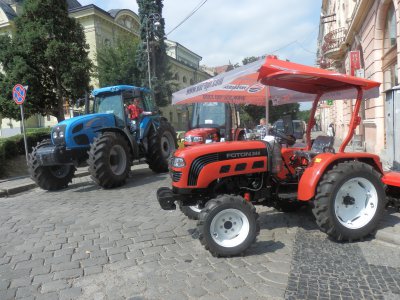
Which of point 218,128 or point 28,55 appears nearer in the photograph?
point 218,128

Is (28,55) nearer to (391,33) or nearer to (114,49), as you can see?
(114,49)

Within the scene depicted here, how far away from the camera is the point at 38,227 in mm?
5910

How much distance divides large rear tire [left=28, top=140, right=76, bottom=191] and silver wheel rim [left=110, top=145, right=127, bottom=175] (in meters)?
1.18

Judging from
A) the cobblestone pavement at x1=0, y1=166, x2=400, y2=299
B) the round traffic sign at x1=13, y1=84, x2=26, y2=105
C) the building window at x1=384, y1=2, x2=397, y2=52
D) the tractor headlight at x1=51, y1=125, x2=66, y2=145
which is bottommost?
the cobblestone pavement at x1=0, y1=166, x2=400, y2=299

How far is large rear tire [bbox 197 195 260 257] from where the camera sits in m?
4.17

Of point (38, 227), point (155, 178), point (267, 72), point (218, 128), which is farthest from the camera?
point (218, 128)

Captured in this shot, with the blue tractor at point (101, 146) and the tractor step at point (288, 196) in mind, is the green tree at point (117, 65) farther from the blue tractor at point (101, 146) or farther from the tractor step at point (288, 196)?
the tractor step at point (288, 196)

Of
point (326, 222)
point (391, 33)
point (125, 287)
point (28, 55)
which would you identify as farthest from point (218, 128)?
point (28, 55)

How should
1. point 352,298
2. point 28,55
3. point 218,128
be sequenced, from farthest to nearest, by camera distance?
1. point 28,55
2. point 218,128
3. point 352,298

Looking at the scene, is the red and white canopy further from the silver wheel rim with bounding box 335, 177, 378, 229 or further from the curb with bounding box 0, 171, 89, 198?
the curb with bounding box 0, 171, 89, 198

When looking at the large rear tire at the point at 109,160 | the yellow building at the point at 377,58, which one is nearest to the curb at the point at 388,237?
the yellow building at the point at 377,58

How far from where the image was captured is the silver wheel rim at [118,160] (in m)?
9.23

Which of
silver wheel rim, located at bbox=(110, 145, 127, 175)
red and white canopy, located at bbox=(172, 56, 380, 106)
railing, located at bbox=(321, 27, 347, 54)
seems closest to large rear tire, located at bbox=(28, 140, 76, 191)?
silver wheel rim, located at bbox=(110, 145, 127, 175)

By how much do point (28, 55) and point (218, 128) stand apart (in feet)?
31.4
